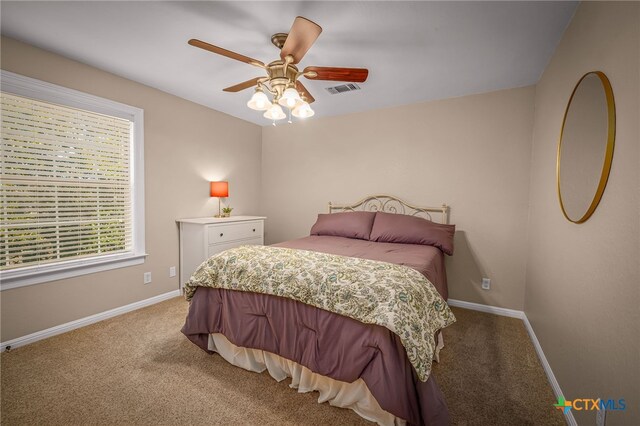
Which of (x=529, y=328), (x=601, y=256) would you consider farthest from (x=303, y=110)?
(x=529, y=328)

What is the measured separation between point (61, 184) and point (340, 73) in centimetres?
260

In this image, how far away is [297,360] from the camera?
1738 mm

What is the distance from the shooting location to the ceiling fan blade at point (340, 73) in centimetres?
194

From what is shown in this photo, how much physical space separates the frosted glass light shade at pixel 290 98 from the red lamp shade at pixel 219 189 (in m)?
2.01

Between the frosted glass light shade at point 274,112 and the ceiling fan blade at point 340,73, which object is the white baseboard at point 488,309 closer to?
the ceiling fan blade at point 340,73

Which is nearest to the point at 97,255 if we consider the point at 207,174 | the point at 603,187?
the point at 207,174

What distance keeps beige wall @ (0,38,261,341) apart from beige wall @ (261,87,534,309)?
114 cm

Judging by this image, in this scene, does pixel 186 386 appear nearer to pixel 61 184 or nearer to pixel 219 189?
pixel 61 184

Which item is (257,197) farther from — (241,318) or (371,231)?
(241,318)

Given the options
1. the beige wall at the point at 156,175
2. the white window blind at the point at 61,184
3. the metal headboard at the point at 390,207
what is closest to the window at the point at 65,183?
the white window blind at the point at 61,184

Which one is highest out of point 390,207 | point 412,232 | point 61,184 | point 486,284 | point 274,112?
point 274,112

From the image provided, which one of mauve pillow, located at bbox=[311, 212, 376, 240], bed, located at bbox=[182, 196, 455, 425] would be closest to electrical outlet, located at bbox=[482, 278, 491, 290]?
bed, located at bbox=[182, 196, 455, 425]

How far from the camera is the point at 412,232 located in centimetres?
298

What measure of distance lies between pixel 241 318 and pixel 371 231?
1.80 meters
